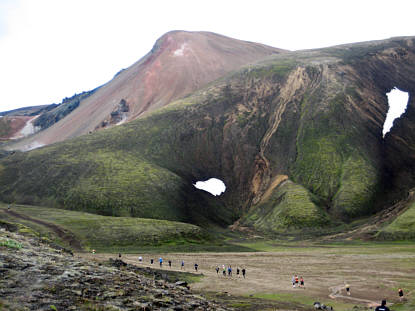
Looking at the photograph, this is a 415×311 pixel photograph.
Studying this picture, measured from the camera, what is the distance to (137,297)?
21844 millimetres

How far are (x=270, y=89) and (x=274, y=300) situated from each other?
139 metres

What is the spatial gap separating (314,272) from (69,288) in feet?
126

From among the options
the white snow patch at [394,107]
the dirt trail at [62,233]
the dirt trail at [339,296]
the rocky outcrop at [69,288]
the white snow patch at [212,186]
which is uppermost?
the white snow patch at [394,107]

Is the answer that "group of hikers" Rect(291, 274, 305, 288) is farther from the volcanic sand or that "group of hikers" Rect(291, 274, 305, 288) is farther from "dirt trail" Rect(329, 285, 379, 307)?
"dirt trail" Rect(329, 285, 379, 307)

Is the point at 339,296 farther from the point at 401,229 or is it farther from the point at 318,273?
the point at 401,229

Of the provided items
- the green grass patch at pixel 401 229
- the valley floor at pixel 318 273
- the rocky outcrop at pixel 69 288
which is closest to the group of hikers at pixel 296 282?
the valley floor at pixel 318 273

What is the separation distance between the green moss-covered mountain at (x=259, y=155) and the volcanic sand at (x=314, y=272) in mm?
35199

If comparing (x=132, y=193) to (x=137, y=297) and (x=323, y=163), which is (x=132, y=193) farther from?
(x=137, y=297)

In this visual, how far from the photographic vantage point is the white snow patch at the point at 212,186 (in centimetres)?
12938

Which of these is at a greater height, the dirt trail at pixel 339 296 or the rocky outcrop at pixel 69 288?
the rocky outcrop at pixel 69 288

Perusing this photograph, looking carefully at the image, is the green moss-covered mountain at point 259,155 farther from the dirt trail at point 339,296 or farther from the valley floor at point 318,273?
the dirt trail at point 339,296

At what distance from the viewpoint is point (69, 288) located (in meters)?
20.9

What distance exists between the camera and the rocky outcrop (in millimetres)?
18484

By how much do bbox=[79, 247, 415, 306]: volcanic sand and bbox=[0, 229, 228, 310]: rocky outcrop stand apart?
16535 mm
